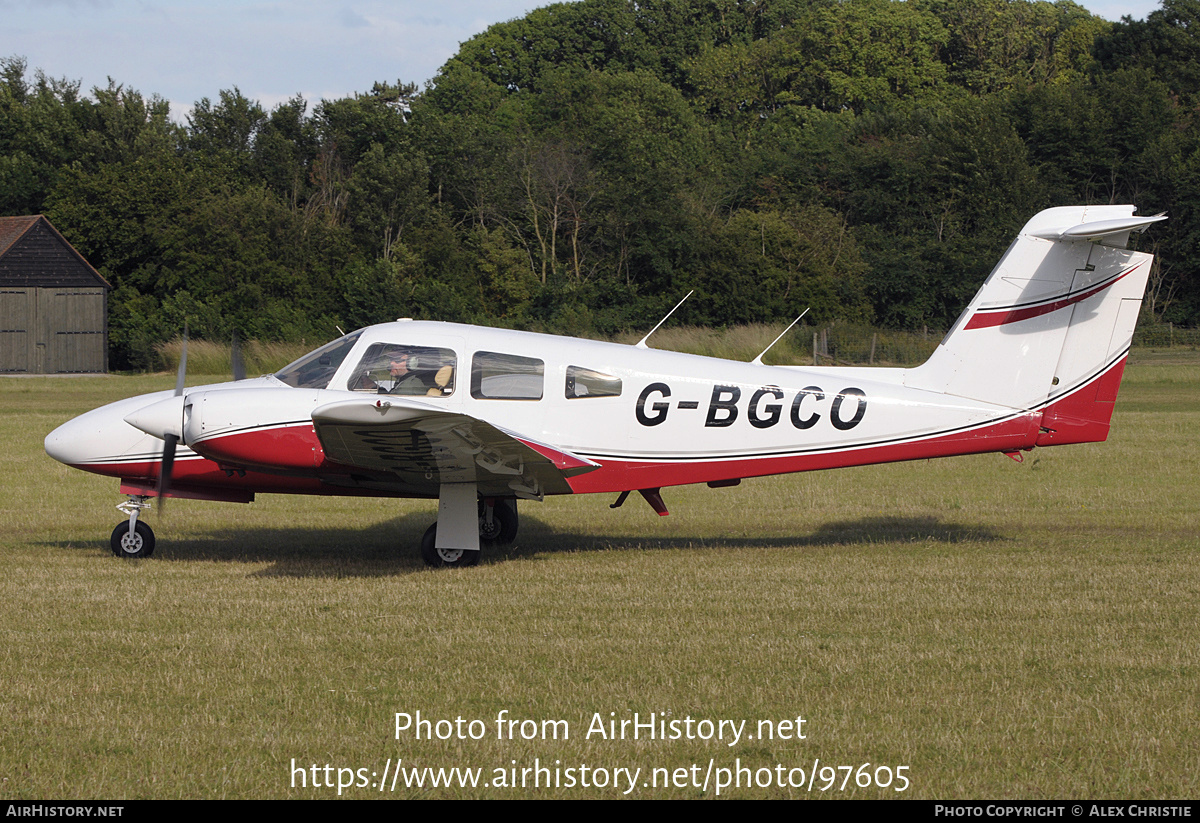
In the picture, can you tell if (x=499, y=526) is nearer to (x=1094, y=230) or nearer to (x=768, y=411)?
(x=768, y=411)

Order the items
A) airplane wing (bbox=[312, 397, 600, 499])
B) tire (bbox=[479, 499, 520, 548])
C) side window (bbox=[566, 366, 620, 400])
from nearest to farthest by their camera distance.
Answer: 1. airplane wing (bbox=[312, 397, 600, 499])
2. side window (bbox=[566, 366, 620, 400])
3. tire (bbox=[479, 499, 520, 548])

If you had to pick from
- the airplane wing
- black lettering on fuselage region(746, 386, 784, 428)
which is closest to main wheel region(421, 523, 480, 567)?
the airplane wing

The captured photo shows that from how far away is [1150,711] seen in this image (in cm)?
522

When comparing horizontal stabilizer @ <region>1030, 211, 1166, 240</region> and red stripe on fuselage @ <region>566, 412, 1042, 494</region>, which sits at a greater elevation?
horizontal stabilizer @ <region>1030, 211, 1166, 240</region>

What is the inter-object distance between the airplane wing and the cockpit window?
499 millimetres

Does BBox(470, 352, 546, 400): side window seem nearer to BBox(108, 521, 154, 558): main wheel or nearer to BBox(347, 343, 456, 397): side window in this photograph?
BBox(347, 343, 456, 397): side window

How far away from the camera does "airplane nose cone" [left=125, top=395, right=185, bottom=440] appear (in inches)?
333

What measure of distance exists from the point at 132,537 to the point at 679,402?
4.81m

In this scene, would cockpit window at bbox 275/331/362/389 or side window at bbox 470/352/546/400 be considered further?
side window at bbox 470/352/546/400

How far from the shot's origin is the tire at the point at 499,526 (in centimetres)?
1025

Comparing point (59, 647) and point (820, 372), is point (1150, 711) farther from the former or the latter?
point (59, 647)

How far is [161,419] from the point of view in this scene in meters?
8.47

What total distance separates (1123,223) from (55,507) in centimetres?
1098
